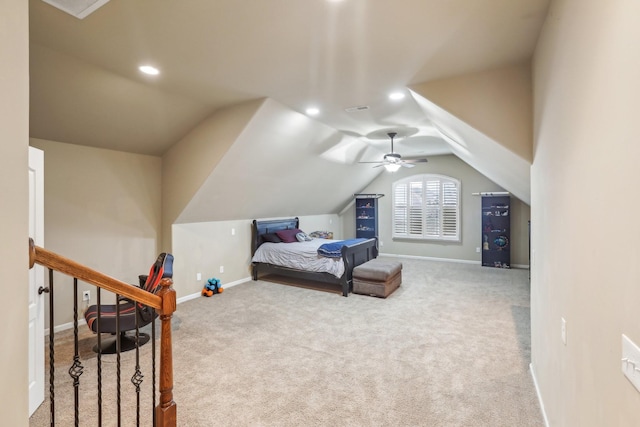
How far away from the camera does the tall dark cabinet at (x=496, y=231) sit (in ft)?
A: 24.1

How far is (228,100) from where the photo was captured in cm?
407

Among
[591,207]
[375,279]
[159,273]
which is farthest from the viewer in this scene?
[375,279]

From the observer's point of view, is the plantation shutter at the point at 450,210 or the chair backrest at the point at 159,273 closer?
the chair backrest at the point at 159,273

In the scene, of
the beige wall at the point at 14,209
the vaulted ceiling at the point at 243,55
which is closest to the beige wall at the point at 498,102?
the vaulted ceiling at the point at 243,55

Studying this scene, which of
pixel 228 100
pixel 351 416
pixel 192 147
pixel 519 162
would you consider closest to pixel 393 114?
pixel 519 162

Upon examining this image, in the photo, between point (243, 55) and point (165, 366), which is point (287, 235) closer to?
point (243, 55)

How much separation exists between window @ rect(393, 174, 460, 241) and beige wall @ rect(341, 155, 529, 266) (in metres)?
0.16

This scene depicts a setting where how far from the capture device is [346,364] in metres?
3.10

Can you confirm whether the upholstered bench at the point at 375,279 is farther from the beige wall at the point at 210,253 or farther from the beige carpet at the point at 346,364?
the beige wall at the point at 210,253

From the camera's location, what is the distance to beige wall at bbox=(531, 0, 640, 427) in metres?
0.96

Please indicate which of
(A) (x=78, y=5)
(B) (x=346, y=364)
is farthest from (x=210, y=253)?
(A) (x=78, y=5)

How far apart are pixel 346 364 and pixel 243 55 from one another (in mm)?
3098

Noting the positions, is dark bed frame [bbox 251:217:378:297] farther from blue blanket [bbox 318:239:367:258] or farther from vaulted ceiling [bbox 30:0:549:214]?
vaulted ceiling [bbox 30:0:549:214]

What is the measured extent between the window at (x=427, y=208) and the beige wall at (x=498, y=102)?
5383mm
